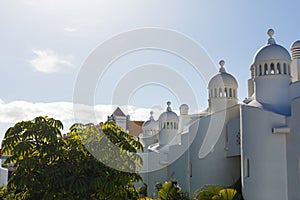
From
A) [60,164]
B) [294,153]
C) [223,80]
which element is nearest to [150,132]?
[223,80]

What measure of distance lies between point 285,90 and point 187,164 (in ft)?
39.3

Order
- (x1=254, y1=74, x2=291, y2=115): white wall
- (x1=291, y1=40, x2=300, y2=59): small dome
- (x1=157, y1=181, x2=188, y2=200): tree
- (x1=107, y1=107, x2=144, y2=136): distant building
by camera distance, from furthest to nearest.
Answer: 1. (x1=107, y1=107, x2=144, y2=136): distant building
2. (x1=157, y1=181, x2=188, y2=200): tree
3. (x1=291, y1=40, x2=300, y2=59): small dome
4. (x1=254, y1=74, x2=291, y2=115): white wall

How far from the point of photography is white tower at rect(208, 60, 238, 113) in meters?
25.9

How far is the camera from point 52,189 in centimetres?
991

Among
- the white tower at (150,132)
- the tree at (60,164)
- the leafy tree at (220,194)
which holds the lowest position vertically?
the leafy tree at (220,194)

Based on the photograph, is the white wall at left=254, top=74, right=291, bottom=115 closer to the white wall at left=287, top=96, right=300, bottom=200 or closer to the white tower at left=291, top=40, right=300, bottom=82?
the white wall at left=287, top=96, right=300, bottom=200

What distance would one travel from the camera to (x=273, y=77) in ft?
63.2

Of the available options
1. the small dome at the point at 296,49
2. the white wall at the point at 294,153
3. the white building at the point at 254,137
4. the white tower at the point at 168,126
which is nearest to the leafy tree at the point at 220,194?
the white building at the point at 254,137

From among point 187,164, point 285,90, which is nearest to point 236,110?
point 285,90

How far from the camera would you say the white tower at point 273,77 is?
19094mm

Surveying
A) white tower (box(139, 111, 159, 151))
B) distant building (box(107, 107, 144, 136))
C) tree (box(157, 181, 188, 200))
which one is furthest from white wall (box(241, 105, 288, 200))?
distant building (box(107, 107, 144, 136))

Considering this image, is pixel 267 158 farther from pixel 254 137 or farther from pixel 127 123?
pixel 127 123

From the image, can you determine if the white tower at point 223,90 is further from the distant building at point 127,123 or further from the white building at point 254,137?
the distant building at point 127,123

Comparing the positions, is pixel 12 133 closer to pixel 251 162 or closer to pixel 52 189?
pixel 52 189
